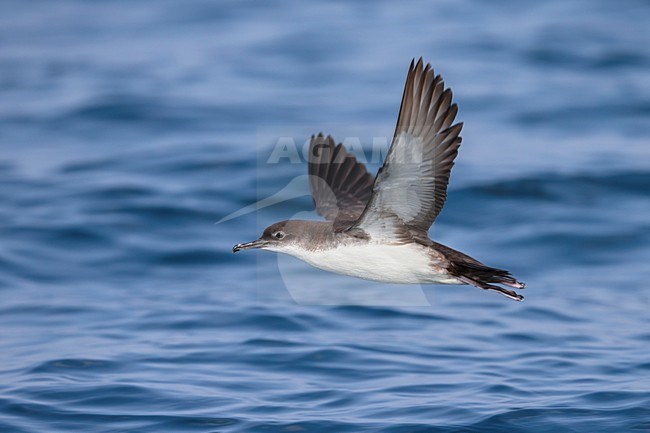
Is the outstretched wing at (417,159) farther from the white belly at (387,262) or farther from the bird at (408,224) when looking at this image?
the white belly at (387,262)

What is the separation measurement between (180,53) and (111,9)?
2.30 metres

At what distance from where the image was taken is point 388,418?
309 inches

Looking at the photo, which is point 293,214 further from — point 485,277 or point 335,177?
point 485,277

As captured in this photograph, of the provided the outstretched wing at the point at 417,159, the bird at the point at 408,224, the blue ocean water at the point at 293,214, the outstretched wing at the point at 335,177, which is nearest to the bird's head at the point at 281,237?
the bird at the point at 408,224

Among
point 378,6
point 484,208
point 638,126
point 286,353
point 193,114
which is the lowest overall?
point 286,353

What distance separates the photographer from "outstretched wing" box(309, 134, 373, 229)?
350 inches

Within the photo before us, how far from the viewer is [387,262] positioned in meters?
7.36

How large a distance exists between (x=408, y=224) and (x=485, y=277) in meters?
0.63

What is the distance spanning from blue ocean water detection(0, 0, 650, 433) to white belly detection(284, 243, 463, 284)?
1.12m

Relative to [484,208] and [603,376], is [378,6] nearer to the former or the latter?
[484,208]

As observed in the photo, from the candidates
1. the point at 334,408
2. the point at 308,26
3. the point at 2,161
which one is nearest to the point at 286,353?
the point at 334,408

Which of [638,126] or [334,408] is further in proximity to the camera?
[638,126]

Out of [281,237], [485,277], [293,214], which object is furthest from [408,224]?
[293,214]

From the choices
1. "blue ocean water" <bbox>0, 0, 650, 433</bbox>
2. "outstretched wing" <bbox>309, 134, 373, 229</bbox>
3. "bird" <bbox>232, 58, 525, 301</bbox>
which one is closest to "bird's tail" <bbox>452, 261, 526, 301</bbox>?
"bird" <bbox>232, 58, 525, 301</bbox>
